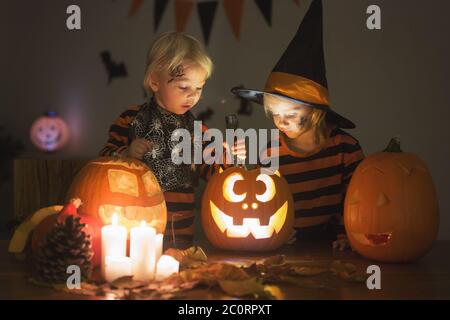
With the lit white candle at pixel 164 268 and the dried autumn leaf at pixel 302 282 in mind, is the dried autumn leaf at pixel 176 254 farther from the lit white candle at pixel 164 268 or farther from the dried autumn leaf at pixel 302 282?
the dried autumn leaf at pixel 302 282

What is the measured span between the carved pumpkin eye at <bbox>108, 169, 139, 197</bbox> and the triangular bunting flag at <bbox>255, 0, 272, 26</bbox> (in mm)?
1587

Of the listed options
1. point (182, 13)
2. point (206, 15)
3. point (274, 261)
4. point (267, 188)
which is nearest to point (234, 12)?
point (206, 15)

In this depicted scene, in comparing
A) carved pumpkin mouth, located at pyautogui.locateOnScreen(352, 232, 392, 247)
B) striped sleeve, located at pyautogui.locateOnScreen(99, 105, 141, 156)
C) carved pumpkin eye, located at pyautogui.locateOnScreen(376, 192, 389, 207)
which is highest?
striped sleeve, located at pyautogui.locateOnScreen(99, 105, 141, 156)

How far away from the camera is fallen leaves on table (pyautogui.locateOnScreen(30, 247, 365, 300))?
1.05 metres

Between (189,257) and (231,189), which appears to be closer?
(189,257)

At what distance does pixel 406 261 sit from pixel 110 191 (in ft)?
2.57

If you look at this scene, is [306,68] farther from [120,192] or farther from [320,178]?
[120,192]

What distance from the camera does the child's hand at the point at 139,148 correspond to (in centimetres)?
165

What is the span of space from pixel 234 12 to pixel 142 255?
1.86m

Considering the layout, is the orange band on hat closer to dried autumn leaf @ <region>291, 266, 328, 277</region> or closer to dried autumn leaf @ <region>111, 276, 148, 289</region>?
dried autumn leaf @ <region>291, 266, 328, 277</region>

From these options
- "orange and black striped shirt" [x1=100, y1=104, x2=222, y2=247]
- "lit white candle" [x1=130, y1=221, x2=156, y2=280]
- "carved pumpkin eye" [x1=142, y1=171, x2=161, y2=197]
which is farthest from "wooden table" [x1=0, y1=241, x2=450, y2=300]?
"orange and black striped shirt" [x1=100, y1=104, x2=222, y2=247]

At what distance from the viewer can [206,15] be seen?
2.73m

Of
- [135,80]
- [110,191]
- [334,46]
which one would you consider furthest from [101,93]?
[110,191]

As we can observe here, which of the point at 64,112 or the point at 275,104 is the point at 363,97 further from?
the point at 64,112
